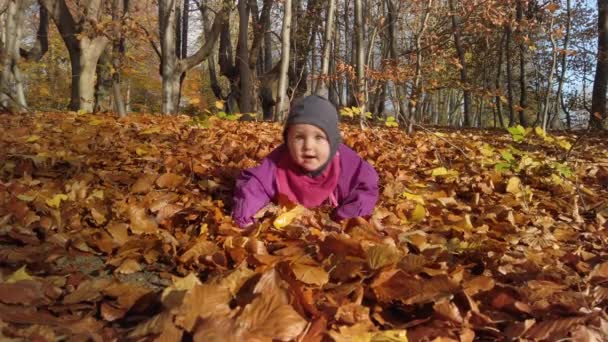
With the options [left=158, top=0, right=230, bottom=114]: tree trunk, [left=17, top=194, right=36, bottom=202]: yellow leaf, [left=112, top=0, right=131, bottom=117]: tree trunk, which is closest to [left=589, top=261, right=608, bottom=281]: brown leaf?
[left=17, top=194, right=36, bottom=202]: yellow leaf

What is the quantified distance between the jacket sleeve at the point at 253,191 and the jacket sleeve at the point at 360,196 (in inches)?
15.5

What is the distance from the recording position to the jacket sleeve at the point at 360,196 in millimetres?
2242

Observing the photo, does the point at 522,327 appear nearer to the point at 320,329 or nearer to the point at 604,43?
the point at 320,329

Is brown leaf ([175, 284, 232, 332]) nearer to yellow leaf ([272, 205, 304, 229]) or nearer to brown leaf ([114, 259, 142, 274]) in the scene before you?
brown leaf ([114, 259, 142, 274])

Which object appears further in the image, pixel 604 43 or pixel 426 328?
pixel 604 43

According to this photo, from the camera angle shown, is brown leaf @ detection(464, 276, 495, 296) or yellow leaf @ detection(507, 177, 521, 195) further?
yellow leaf @ detection(507, 177, 521, 195)

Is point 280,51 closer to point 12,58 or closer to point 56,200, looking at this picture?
point 12,58

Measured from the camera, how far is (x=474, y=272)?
1.66m

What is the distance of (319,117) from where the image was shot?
A: 216cm

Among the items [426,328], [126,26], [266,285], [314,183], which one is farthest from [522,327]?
[126,26]

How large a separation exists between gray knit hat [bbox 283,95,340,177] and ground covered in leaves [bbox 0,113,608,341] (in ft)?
1.35

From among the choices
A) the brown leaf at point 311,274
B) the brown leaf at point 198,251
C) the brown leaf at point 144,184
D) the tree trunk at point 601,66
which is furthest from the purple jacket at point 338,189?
the tree trunk at point 601,66

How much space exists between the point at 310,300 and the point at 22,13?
853 cm

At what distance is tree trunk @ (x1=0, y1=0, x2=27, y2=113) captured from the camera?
6.91m
